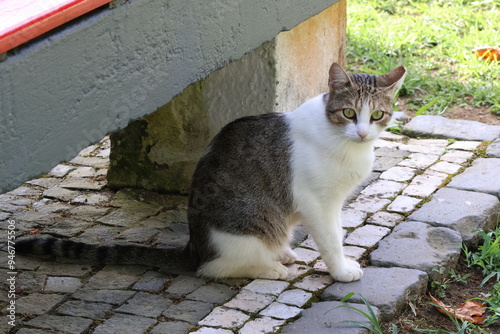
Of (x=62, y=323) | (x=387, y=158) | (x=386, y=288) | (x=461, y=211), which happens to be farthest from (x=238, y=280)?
(x=387, y=158)

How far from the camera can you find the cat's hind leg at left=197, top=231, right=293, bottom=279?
3670mm

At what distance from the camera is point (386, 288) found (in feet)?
11.9

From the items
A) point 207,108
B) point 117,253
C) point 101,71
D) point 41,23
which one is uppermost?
point 41,23

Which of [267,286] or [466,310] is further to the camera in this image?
[267,286]

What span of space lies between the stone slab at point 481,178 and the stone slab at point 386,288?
1.24 meters

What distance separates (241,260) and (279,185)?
441mm

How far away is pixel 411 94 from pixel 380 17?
1845mm

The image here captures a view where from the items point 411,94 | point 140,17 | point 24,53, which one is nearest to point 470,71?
point 411,94

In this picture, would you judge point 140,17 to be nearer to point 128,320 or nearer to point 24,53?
point 24,53

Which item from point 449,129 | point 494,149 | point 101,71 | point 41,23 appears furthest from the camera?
point 449,129

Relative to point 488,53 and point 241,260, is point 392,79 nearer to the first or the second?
point 241,260

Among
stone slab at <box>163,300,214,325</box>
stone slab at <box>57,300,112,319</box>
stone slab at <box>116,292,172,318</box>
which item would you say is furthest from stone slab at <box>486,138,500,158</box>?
stone slab at <box>57,300,112,319</box>

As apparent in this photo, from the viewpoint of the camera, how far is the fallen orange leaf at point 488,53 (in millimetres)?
6934

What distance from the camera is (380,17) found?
814 cm
